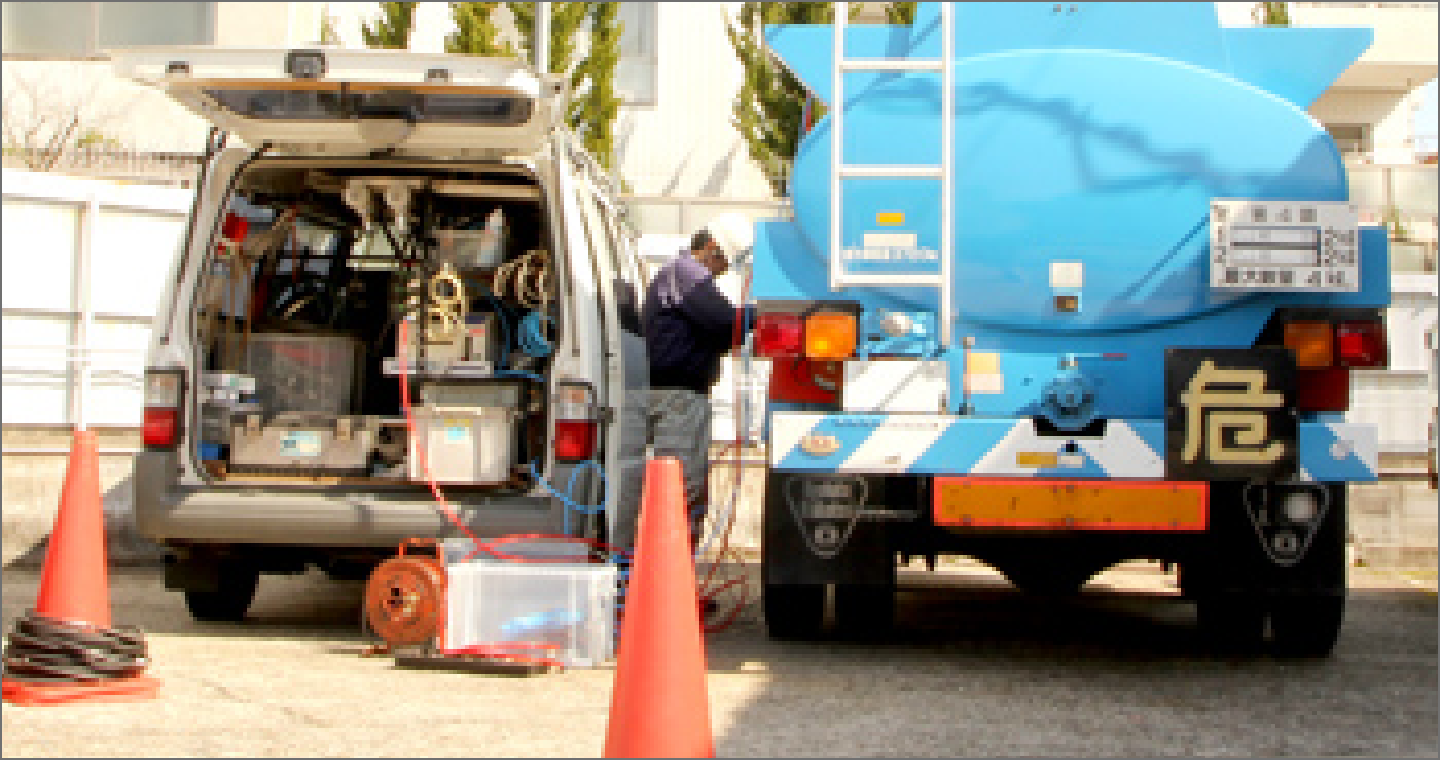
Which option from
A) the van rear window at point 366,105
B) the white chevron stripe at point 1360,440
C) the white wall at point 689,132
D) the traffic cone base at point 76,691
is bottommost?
the traffic cone base at point 76,691

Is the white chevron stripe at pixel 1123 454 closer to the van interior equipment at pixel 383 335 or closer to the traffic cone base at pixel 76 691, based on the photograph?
the van interior equipment at pixel 383 335

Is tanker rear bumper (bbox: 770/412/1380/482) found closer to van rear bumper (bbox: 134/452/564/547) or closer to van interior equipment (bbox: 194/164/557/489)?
van rear bumper (bbox: 134/452/564/547)

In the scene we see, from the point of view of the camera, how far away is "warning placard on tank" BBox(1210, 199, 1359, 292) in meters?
5.92

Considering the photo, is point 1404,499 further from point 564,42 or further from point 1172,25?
point 564,42

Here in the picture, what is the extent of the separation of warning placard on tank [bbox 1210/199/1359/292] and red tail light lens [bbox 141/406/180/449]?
14.0ft

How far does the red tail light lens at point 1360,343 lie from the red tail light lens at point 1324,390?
12 centimetres

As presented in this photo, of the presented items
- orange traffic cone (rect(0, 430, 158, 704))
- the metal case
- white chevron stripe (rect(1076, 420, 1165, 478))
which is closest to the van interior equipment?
the metal case

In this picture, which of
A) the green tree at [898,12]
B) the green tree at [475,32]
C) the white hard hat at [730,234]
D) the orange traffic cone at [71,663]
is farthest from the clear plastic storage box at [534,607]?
the green tree at [475,32]

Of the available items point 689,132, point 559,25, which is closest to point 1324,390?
point 559,25

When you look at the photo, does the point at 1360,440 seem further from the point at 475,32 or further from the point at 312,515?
the point at 475,32

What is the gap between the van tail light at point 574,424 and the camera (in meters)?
6.64

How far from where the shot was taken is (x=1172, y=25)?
6.29 metres

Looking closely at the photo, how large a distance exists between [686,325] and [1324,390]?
10.1 ft

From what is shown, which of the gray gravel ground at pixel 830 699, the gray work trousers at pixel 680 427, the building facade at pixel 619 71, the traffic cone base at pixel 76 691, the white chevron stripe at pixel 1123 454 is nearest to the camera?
the gray gravel ground at pixel 830 699
